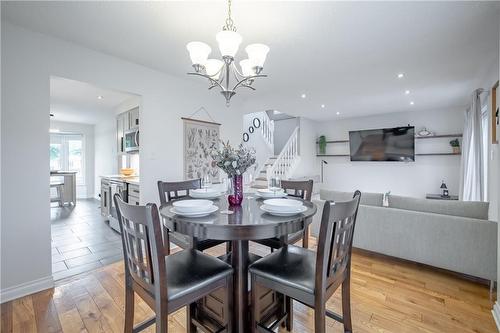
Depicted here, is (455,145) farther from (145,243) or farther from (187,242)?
(145,243)

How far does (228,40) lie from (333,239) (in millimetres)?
1489

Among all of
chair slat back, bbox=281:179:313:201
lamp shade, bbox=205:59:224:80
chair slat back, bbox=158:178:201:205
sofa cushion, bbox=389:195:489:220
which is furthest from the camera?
chair slat back, bbox=281:179:313:201

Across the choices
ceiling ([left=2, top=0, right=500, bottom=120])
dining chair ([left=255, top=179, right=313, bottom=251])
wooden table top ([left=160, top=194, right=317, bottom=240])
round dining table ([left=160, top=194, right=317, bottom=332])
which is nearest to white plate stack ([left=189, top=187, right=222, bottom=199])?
round dining table ([left=160, top=194, right=317, bottom=332])

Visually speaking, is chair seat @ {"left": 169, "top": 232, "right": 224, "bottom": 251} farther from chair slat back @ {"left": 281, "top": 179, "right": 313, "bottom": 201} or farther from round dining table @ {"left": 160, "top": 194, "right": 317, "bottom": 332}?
chair slat back @ {"left": 281, "top": 179, "right": 313, "bottom": 201}

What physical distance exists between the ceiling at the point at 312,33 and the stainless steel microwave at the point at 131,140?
1.62 meters

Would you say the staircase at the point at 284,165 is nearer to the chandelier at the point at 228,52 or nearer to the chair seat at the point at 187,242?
the chair seat at the point at 187,242

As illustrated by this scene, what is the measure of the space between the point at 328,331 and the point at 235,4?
2564 mm

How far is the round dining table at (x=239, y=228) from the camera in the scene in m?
1.26

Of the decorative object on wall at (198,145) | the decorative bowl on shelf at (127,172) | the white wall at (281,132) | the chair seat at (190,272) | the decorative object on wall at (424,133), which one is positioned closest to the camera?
the chair seat at (190,272)

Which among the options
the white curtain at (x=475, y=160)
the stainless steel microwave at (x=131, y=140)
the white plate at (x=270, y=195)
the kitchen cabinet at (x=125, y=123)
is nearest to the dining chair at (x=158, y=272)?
the white plate at (x=270, y=195)

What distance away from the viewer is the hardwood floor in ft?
5.73

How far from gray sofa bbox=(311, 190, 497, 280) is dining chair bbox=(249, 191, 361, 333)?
1446mm

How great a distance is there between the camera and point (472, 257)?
223 centimetres

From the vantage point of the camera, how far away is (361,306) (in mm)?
1988
